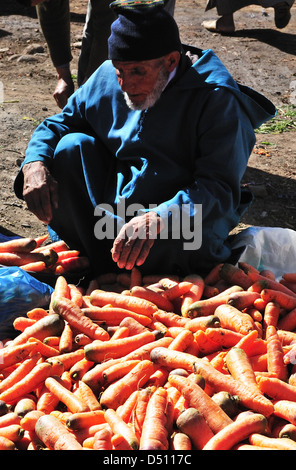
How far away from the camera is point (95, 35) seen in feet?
16.7

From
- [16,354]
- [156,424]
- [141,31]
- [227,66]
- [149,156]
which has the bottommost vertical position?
[227,66]

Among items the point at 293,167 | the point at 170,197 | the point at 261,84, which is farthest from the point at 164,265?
the point at 261,84

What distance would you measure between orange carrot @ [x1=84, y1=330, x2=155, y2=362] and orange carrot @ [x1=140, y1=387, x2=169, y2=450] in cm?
40

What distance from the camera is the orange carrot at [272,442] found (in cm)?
224

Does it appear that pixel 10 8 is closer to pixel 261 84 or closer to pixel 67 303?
pixel 261 84

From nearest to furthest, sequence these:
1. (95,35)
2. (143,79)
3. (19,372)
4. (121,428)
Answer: (121,428) → (19,372) → (143,79) → (95,35)

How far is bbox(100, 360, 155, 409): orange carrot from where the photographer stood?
2570 millimetres

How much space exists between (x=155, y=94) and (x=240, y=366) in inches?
60.8

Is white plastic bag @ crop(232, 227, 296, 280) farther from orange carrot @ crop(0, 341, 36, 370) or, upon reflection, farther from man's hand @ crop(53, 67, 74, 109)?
man's hand @ crop(53, 67, 74, 109)

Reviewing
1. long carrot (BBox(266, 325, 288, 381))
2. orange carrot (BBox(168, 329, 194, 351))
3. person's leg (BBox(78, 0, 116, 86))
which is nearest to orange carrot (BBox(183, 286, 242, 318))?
orange carrot (BBox(168, 329, 194, 351))

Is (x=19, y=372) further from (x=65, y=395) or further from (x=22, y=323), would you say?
(x=22, y=323)

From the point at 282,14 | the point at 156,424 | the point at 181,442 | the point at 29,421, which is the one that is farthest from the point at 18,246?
the point at 282,14

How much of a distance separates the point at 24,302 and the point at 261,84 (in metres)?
4.91

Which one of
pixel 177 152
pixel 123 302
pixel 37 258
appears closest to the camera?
pixel 123 302
